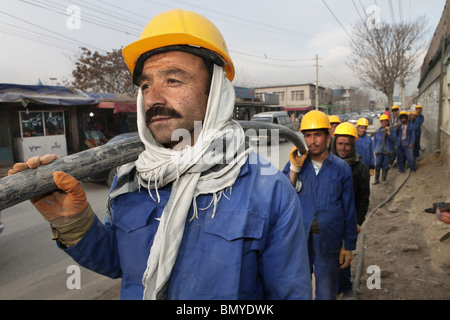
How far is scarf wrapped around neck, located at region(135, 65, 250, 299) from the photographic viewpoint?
1173 mm

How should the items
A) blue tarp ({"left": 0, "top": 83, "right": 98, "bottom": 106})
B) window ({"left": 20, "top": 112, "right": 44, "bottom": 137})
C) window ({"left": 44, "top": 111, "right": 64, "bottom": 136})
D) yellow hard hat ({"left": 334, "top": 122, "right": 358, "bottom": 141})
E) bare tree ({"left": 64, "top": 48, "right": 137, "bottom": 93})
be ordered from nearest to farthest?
1. yellow hard hat ({"left": 334, "top": 122, "right": 358, "bottom": 141})
2. blue tarp ({"left": 0, "top": 83, "right": 98, "bottom": 106})
3. window ({"left": 20, "top": 112, "right": 44, "bottom": 137})
4. window ({"left": 44, "top": 111, "right": 64, "bottom": 136})
5. bare tree ({"left": 64, "top": 48, "right": 137, "bottom": 93})

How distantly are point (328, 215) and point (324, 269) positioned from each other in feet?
1.97

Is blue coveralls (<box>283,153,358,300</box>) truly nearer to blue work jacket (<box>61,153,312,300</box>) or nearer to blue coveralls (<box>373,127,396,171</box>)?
blue work jacket (<box>61,153,312,300</box>)

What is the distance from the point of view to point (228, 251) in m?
1.17

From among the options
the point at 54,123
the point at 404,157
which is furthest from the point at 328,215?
the point at 54,123

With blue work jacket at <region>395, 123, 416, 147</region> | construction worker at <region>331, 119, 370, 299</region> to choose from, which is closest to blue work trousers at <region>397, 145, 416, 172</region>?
blue work jacket at <region>395, 123, 416, 147</region>

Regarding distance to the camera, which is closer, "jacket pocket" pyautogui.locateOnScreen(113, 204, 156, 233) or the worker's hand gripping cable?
the worker's hand gripping cable

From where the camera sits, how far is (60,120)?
14133 millimetres

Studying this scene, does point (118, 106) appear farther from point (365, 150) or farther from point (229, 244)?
point (229, 244)

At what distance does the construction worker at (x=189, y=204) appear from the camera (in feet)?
3.87

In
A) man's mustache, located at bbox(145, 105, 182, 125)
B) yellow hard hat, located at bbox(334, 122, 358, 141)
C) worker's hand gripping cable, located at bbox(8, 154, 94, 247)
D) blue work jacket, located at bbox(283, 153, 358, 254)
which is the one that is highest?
man's mustache, located at bbox(145, 105, 182, 125)

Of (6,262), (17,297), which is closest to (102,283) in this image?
(17,297)

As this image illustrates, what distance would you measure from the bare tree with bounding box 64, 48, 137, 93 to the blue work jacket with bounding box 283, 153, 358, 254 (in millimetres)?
23377

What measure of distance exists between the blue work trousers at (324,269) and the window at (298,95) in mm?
58239
